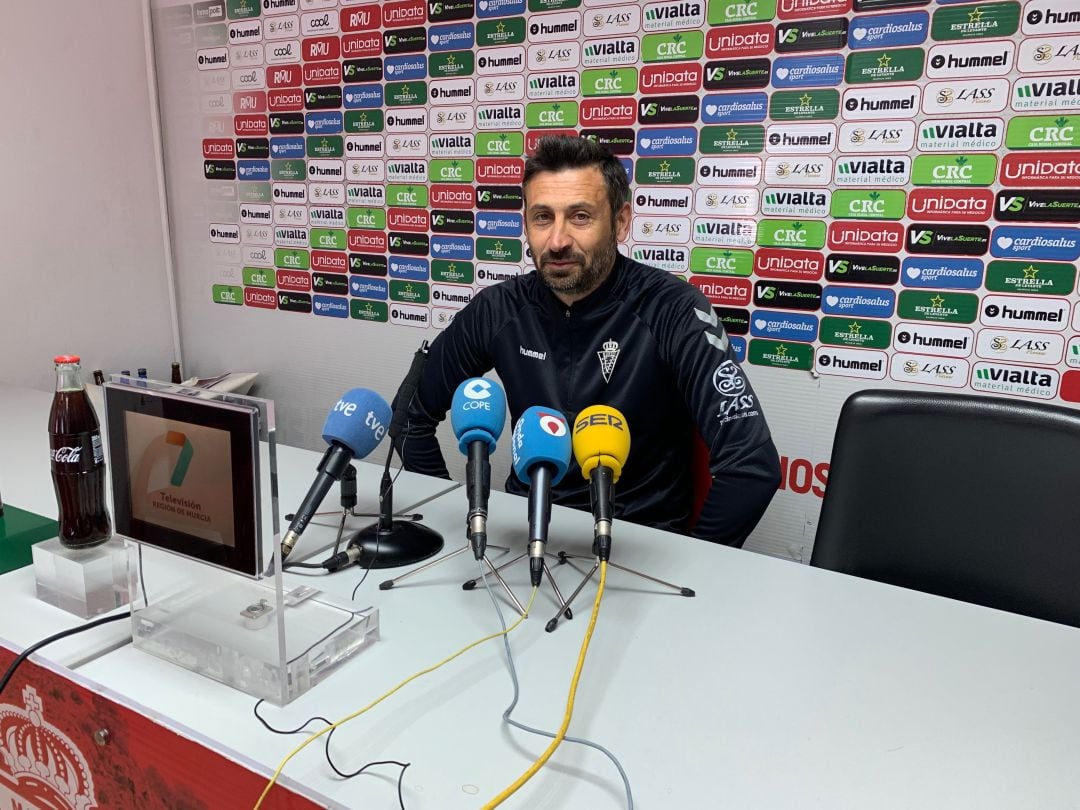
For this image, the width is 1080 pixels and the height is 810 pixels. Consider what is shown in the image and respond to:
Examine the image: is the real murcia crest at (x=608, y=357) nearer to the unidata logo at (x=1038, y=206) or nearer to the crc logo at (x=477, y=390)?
the crc logo at (x=477, y=390)

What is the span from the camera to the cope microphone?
976 mm

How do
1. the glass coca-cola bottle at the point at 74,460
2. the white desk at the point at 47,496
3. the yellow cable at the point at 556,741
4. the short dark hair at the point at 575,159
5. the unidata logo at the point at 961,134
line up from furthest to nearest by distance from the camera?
the unidata logo at the point at 961,134
the short dark hair at the point at 575,159
the glass coca-cola bottle at the point at 74,460
the white desk at the point at 47,496
the yellow cable at the point at 556,741

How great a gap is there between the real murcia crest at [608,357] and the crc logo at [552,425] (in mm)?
678

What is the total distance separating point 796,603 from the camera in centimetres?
107

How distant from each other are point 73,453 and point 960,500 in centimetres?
132

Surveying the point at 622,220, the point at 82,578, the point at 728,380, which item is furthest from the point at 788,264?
the point at 82,578

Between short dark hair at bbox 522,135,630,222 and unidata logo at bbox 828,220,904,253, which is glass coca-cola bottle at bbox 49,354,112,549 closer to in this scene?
short dark hair at bbox 522,135,630,222

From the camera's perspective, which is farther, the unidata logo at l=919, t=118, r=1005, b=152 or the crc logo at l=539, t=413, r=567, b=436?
the unidata logo at l=919, t=118, r=1005, b=152

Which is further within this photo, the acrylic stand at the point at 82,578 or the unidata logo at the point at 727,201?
the unidata logo at the point at 727,201

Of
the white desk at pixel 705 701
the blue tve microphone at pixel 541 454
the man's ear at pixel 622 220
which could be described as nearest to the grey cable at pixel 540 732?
the white desk at pixel 705 701

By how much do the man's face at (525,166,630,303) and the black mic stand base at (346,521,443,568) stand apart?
2.32 feet

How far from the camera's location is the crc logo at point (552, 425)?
1027mm

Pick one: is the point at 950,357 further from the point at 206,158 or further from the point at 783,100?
the point at 206,158

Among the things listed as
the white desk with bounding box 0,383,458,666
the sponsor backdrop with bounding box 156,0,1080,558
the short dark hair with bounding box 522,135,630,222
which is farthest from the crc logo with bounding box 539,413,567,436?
the sponsor backdrop with bounding box 156,0,1080,558
